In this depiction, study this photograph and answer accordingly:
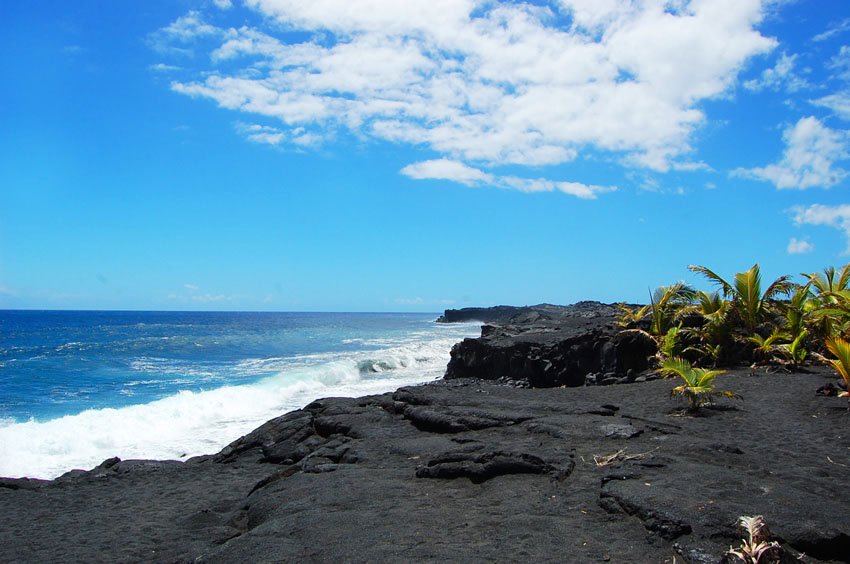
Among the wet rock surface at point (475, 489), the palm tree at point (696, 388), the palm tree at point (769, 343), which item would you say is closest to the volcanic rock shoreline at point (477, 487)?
the wet rock surface at point (475, 489)

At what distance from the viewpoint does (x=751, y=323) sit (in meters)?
16.2

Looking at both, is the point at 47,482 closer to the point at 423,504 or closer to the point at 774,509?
the point at 423,504

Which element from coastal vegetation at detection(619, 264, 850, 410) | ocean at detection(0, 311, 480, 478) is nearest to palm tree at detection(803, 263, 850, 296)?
coastal vegetation at detection(619, 264, 850, 410)

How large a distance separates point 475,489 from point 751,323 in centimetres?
1250

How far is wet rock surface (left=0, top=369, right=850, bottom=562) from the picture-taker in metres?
5.28

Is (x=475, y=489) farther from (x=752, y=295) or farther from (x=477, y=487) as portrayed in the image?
(x=752, y=295)

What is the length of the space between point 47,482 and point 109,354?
1381 inches

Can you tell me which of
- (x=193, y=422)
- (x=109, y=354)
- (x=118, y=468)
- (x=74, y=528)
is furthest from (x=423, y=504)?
(x=109, y=354)

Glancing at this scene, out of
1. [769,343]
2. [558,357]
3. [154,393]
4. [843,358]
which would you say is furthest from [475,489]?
[154,393]

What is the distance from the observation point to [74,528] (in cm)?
772

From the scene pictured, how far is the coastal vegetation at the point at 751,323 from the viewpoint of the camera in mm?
14664

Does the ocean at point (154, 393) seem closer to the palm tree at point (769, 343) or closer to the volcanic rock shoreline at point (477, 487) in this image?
the volcanic rock shoreline at point (477, 487)

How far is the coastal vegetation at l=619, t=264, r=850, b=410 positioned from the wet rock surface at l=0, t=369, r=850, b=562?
3.17m

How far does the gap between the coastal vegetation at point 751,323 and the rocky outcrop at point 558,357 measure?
82 cm
